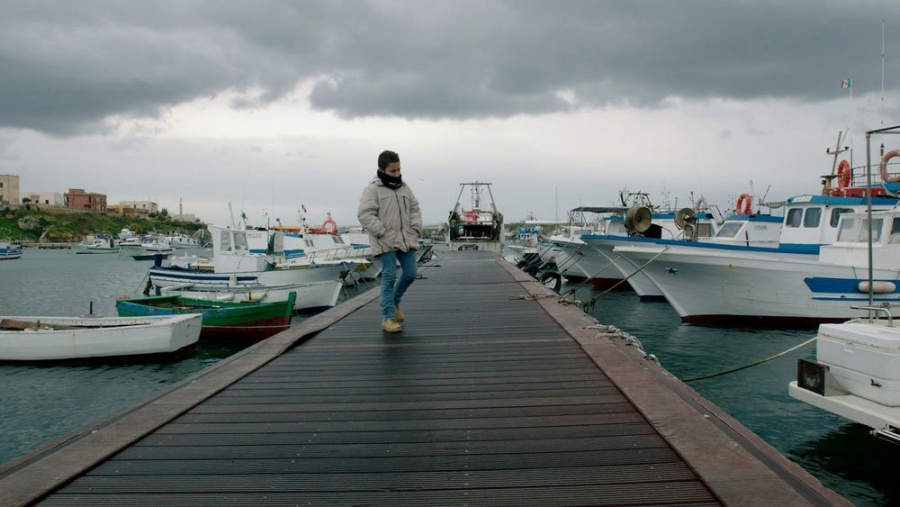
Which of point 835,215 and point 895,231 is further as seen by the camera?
point 835,215

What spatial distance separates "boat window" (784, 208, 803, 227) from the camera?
1800cm

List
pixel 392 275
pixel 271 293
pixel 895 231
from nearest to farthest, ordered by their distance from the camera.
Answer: pixel 392 275 < pixel 895 231 < pixel 271 293

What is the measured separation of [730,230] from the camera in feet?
70.8

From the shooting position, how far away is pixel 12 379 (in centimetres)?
1358

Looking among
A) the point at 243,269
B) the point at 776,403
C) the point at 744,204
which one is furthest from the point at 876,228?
the point at 243,269

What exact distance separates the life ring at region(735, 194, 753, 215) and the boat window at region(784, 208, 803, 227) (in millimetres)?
3241

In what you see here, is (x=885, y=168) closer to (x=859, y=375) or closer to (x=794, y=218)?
(x=794, y=218)

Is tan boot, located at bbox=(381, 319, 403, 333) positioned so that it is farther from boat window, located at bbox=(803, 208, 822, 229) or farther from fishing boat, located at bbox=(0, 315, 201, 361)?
boat window, located at bbox=(803, 208, 822, 229)

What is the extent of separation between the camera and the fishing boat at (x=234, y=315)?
1692 centimetres

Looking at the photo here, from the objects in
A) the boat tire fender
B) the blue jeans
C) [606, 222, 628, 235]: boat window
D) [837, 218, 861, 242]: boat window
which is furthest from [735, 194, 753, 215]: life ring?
the blue jeans

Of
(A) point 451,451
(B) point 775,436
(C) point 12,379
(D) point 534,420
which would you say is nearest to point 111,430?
(A) point 451,451

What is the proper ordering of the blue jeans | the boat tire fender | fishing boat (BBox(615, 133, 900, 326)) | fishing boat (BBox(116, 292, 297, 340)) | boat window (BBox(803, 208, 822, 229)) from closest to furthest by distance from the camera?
1. the blue jeans
2. fishing boat (BBox(615, 133, 900, 326))
3. fishing boat (BBox(116, 292, 297, 340))
4. boat window (BBox(803, 208, 822, 229))
5. the boat tire fender

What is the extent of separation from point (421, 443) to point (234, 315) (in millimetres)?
15344

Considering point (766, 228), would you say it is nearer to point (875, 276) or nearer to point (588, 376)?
point (875, 276)
